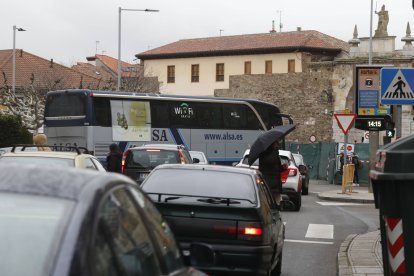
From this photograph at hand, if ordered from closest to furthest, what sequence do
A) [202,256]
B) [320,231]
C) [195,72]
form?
1. [202,256]
2. [320,231]
3. [195,72]

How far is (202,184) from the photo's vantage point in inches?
390

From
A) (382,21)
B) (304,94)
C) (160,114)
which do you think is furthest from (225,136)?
(382,21)

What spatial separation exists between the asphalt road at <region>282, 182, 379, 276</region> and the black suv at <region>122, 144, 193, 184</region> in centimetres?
308

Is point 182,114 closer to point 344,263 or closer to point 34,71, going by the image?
point 344,263

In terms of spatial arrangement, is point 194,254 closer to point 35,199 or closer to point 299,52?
point 35,199

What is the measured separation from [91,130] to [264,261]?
2234cm

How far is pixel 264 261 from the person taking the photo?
9227 millimetres

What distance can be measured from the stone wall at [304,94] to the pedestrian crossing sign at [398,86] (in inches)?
2158

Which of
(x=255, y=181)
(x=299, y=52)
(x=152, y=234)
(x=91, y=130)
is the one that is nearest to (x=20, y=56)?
(x=299, y=52)

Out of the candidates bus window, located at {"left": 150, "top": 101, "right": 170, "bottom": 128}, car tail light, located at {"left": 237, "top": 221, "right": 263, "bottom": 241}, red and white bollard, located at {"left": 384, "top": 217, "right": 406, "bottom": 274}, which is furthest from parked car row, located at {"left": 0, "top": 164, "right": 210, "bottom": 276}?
bus window, located at {"left": 150, "top": 101, "right": 170, "bottom": 128}

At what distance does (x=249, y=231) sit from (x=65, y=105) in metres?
23.2

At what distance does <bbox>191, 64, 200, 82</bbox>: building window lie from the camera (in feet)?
277

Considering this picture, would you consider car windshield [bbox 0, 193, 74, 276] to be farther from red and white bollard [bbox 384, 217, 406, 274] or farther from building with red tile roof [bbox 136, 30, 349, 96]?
building with red tile roof [bbox 136, 30, 349, 96]

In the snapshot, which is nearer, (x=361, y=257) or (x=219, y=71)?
(x=361, y=257)
